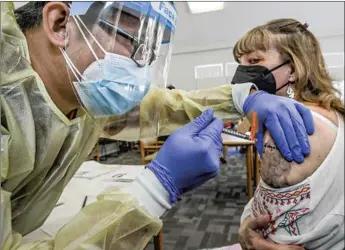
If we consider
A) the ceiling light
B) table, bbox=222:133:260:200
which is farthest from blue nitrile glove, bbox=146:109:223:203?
the ceiling light

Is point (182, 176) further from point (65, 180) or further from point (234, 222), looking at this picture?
point (234, 222)

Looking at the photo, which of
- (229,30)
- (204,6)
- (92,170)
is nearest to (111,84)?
(92,170)

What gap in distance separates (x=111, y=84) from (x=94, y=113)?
114 millimetres

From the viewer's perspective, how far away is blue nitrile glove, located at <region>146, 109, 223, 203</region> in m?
0.54

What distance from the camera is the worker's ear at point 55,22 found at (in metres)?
0.66

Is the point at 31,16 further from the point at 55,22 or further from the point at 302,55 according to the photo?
the point at 302,55

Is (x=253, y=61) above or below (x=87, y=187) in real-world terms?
above

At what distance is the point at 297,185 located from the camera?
728 millimetres

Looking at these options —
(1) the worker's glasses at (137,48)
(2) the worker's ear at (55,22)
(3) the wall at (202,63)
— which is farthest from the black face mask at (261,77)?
(2) the worker's ear at (55,22)

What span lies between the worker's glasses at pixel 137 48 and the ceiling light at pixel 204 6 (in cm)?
115

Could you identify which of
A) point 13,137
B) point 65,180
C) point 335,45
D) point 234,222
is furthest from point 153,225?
point 335,45

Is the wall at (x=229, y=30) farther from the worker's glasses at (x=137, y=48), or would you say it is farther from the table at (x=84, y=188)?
the table at (x=84, y=188)

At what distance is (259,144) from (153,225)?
451mm

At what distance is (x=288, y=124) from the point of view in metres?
0.73
